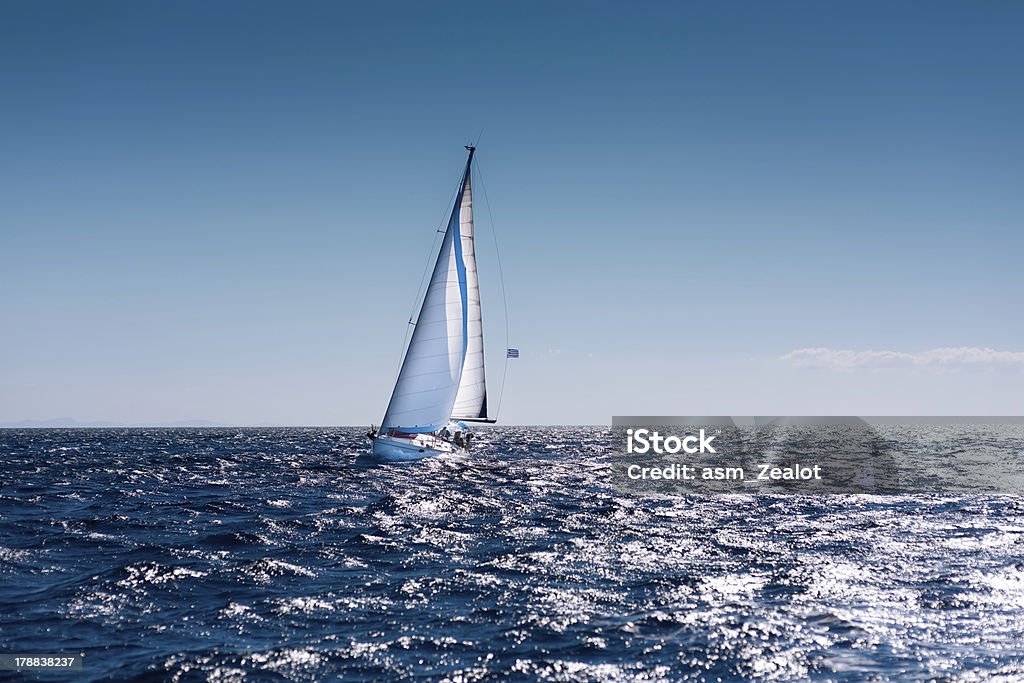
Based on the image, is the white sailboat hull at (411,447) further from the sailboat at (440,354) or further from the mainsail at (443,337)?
the mainsail at (443,337)

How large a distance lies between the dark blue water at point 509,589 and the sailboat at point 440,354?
55.1 feet

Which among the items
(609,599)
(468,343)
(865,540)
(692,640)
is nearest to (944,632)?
(692,640)

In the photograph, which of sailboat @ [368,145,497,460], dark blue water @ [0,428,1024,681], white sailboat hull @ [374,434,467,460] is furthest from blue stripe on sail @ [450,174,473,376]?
dark blue water @ [0,428,1024,681]

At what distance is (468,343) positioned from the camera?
5431 centimetres

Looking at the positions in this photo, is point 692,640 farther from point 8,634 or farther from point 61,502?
point 61,502

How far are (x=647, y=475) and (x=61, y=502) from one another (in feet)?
132

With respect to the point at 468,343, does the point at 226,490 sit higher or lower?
lower

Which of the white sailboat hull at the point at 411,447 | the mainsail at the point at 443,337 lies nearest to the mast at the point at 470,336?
the mainsail at the point at 443,337

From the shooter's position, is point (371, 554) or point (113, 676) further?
point (371, 554)

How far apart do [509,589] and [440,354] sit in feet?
111

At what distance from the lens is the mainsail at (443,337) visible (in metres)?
51.1

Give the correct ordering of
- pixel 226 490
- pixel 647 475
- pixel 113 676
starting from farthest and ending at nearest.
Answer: pixel 647 475 → pixel 226 490 → pixel 113 676

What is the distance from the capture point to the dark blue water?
1333 centimetres

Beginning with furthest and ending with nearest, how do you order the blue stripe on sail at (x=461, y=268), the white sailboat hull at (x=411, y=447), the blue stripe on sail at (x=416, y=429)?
1. the blue stripe on sail at (x=461, y=268)
2. the blue stripe on sail at (x=416, y=429)
3. the white sailboat hull at (x=411, y=447)
